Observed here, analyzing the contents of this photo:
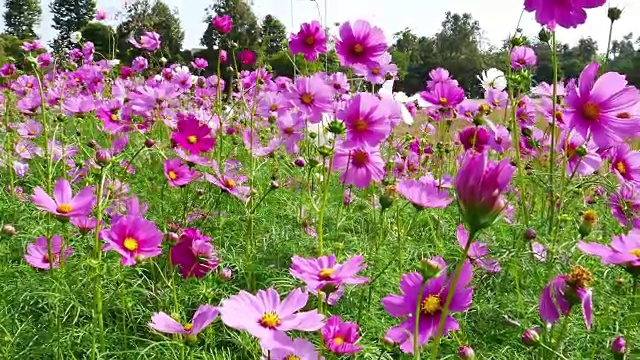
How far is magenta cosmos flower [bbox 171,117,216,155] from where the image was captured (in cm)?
141

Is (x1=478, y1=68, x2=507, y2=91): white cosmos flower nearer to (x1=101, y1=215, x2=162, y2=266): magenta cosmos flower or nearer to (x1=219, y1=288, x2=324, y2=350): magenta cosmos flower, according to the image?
(x1=101, y1=215, x2=162, y2=266): magenta cosmos flower

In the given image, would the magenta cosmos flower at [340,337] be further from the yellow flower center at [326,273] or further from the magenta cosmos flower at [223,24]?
the magenta cosmos flower at [223,24]

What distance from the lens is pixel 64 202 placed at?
99cm

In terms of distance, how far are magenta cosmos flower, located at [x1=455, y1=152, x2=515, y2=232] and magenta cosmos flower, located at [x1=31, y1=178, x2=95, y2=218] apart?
651mm

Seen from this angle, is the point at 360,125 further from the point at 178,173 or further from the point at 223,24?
the point at 223,24

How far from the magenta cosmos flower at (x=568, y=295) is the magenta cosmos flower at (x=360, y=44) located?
0.95 meters

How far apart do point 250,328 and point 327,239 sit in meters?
0.99

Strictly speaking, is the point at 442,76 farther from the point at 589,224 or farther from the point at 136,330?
the point at 136,330

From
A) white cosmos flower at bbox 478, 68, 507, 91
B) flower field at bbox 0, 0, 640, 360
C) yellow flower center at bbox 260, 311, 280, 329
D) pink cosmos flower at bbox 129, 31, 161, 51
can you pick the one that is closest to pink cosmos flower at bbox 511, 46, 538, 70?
flower field at bbox 0, 0, 640, 360

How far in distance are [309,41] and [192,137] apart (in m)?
0.41

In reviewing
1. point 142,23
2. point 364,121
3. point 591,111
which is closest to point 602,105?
point 591,111

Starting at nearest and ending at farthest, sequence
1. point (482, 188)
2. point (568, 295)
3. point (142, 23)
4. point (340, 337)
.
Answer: point (482, 188)
point (568, 295)
point (340, 337)
point (142, 23)

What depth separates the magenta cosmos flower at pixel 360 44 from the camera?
150 centimetres

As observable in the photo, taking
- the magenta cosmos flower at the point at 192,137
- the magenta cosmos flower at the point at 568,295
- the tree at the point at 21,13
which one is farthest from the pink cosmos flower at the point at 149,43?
the tree at the point at 21,13
